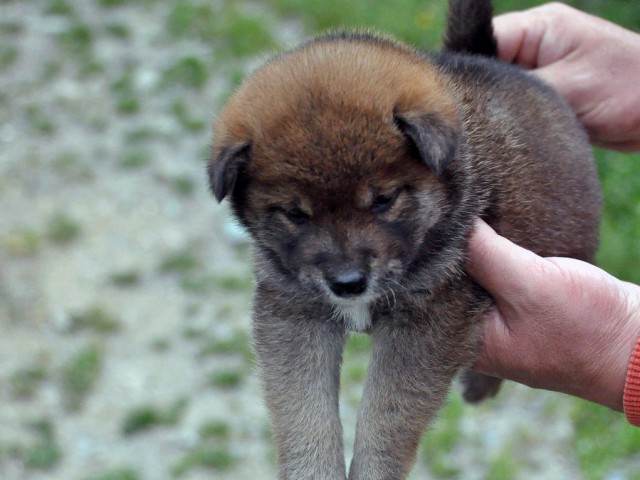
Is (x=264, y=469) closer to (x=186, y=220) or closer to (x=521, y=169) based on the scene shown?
(x=186, y=220)

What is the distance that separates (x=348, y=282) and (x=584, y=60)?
2.39 meters

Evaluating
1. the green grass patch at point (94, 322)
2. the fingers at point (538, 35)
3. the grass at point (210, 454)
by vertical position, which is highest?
the fingers at point (538, 35)

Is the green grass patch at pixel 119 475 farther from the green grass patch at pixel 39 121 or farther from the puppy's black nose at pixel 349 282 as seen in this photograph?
the green grass patch at pixel 39 121

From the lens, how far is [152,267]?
6.91m

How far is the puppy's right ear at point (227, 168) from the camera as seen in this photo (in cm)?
289

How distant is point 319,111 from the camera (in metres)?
2.79

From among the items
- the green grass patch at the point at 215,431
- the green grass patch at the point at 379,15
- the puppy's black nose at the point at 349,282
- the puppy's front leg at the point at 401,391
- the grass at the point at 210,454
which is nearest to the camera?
the puppy's black nose at the point at 349,282

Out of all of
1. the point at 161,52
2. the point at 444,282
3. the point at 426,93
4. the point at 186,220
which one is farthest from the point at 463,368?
the point at 161,52

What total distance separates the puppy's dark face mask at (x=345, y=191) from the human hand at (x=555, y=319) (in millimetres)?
376

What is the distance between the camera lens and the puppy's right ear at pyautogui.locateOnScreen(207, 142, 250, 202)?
2.89 meters

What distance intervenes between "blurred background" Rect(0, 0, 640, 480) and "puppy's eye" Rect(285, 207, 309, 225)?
2369 millimetres

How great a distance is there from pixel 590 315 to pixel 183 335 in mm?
3698

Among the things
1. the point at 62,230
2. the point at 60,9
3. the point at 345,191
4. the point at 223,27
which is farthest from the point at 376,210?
the point at 60,9

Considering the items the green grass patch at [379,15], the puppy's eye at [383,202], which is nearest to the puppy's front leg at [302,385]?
the puppy's eye at [383,202]
